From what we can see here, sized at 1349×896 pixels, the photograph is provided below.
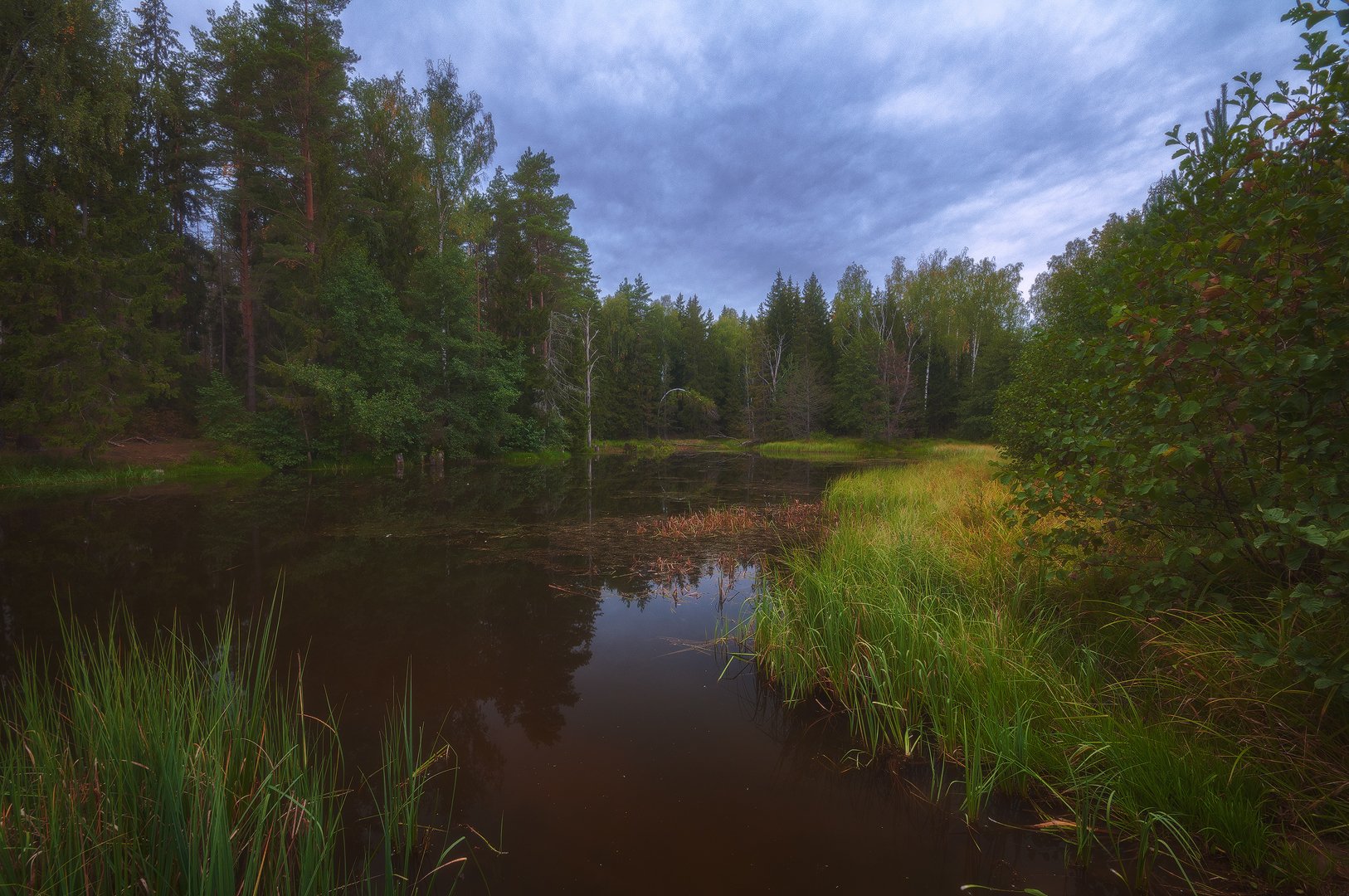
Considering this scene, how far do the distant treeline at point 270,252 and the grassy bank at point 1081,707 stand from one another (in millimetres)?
19419

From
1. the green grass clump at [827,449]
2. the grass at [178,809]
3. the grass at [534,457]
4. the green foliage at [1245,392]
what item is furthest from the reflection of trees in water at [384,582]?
the green grass clump at [827,449]

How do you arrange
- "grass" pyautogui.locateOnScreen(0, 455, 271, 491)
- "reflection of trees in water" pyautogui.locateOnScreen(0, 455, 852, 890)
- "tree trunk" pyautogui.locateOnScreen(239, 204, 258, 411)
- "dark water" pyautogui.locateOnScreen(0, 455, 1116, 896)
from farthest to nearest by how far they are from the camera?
"tree trunk" pyautogui.locateOnScreen(239, 204, 258, 411), "grass" pyautogui.locateOnScreen(0, 455, 271, 491), "reflection of trees in water" pyautogui.locateOnScreen(0, 455, 852, 890), "dark water" pyautogui.locateOnScreen(0, 455, 1116, 896)

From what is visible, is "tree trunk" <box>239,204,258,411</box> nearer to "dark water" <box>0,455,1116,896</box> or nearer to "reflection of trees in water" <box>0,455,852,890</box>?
"reflection of trees in water" <box>0,455,852,890</box>

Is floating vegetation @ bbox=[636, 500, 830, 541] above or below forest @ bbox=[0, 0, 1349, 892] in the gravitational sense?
below

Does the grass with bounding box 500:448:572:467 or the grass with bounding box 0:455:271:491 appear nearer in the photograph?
the grass with bounding box 0:455:271:491

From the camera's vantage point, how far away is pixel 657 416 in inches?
1934

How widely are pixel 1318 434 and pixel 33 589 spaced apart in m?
11.7

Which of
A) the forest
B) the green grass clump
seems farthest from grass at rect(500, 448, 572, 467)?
the green grass clump

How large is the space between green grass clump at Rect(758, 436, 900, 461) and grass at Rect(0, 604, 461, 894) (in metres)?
30.0

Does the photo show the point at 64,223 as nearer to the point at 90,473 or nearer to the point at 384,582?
the point at 90,473

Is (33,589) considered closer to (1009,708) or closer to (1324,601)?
(1009,708)

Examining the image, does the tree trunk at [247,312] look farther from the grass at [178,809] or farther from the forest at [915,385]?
the grass at [178,809]

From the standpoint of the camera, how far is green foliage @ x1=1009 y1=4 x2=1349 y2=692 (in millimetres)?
2160

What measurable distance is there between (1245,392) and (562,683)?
4843 mm
